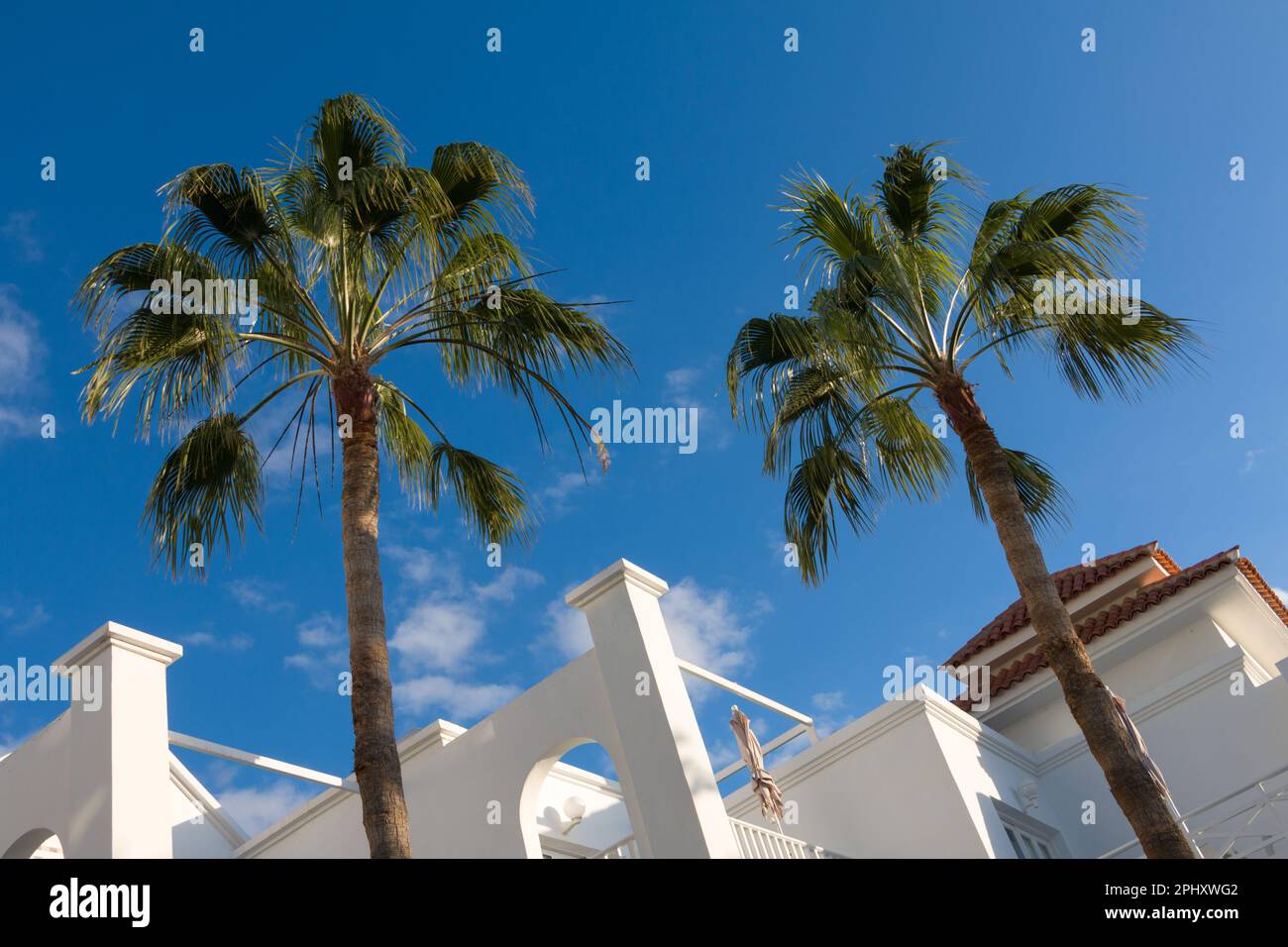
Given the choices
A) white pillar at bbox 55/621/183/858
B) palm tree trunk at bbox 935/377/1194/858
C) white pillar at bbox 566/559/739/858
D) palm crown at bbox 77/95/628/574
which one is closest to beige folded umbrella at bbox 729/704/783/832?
white pillar at bbox 566/559/739/858

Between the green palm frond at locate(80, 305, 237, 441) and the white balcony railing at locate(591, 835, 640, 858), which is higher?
the green palm frond at locate(80, 305, 237, 441)

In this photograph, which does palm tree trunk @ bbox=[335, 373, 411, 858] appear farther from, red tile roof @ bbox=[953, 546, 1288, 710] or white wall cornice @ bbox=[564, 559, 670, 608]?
red tile roof @ bbox=[953, 546, 1288, 710]

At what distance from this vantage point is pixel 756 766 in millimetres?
12461

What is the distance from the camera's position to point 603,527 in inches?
754

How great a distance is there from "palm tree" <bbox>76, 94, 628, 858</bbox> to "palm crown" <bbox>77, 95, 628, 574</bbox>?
0.05 feet

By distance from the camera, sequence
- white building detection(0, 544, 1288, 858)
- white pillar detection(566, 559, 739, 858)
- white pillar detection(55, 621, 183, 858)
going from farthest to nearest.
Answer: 1. white pillar detection(566, 559, 739, 858)
2. white building detection(0, 544, 1288, 858)
3. white pillar detection(55, 621, 183, 858)

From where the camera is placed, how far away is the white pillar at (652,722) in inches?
408

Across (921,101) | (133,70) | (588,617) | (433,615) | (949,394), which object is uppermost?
(133,70)

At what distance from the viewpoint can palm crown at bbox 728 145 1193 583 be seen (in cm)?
1216

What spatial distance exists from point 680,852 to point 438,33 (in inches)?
505
